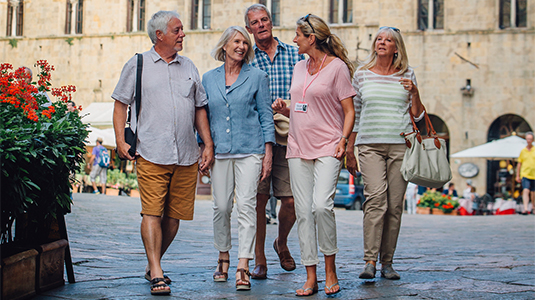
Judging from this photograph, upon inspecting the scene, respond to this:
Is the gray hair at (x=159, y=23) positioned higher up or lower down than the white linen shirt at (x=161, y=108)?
higher up

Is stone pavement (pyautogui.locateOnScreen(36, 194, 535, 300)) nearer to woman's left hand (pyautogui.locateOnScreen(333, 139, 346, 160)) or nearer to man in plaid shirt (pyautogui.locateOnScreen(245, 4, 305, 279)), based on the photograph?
man in plaid shirt (pyautogui.locateOnScreen(245, 4, 305, 279))

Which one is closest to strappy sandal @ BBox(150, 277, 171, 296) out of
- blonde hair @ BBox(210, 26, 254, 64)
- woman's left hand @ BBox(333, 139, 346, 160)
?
woman's left hand @ BBox(333, 139, 346, 160)

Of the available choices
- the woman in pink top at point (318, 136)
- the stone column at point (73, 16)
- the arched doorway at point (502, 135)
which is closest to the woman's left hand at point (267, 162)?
the woman in pink top at point (318, 136)

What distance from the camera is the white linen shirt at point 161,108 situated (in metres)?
4.64

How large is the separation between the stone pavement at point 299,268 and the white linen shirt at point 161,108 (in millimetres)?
926

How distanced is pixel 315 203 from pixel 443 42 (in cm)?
2225

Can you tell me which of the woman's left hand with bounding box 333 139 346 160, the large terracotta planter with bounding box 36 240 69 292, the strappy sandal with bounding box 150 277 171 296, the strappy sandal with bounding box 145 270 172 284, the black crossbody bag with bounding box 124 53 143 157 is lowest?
the strappy sandal with bounding box 145 270 172 284

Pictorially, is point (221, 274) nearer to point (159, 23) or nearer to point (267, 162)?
point (267, 162)

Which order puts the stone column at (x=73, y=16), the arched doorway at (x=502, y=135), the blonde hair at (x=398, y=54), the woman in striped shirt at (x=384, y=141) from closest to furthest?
the woman in striped shirt at (x=384, y=141) < the blonde hair at (x=398, y=54) < the arched doorway at (x=502, y=135) < the stone column at (x=73, y=16)

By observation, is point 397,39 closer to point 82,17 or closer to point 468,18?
point 468,18

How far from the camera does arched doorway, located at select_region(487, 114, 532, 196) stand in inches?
944

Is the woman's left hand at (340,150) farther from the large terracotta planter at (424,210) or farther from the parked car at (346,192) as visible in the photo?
the parked car at (346,192)

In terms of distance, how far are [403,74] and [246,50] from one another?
1286mm

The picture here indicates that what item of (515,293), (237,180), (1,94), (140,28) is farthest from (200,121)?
(140,28)
